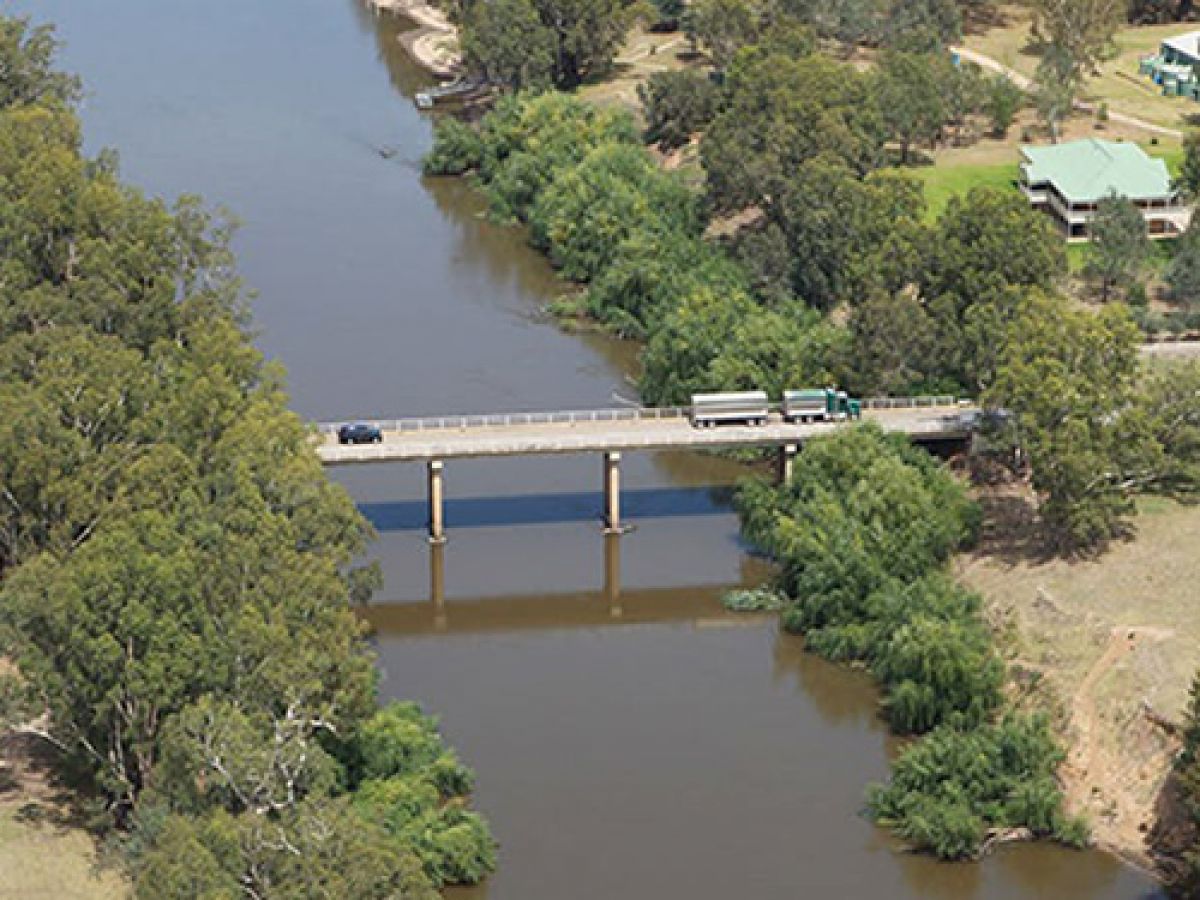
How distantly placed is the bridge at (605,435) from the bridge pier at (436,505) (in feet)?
0.14

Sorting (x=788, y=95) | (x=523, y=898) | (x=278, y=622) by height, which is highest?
(x=788, y=95)

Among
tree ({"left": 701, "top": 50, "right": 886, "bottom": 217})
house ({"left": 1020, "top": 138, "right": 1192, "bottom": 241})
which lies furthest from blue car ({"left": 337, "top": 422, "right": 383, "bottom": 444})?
house ({"left": 1020, "top": 138, "right": 1192, "bottom": 241})

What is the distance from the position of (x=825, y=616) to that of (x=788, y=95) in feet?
156

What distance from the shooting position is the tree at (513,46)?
156750mm

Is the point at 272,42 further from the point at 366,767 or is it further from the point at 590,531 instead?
the point at 366,767

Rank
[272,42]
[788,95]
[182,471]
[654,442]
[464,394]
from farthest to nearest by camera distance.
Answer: [272,42] → [788,95] → [464,394] → [654,442] → [182,471]

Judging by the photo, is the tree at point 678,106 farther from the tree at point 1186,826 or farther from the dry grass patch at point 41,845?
the dry grass patch at point 41,845

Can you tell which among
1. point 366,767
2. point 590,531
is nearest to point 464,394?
point 590,531

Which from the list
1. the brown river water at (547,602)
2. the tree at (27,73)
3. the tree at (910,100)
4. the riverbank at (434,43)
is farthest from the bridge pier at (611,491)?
the riverbank at (434,43)

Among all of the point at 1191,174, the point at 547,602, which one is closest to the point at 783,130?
the point at 1191,174

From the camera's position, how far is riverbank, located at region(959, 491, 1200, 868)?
7706 cm

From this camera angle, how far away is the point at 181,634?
71.1m

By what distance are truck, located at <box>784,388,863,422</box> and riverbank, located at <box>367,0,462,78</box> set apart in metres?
82.2

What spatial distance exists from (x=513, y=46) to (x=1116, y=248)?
54187 mm
